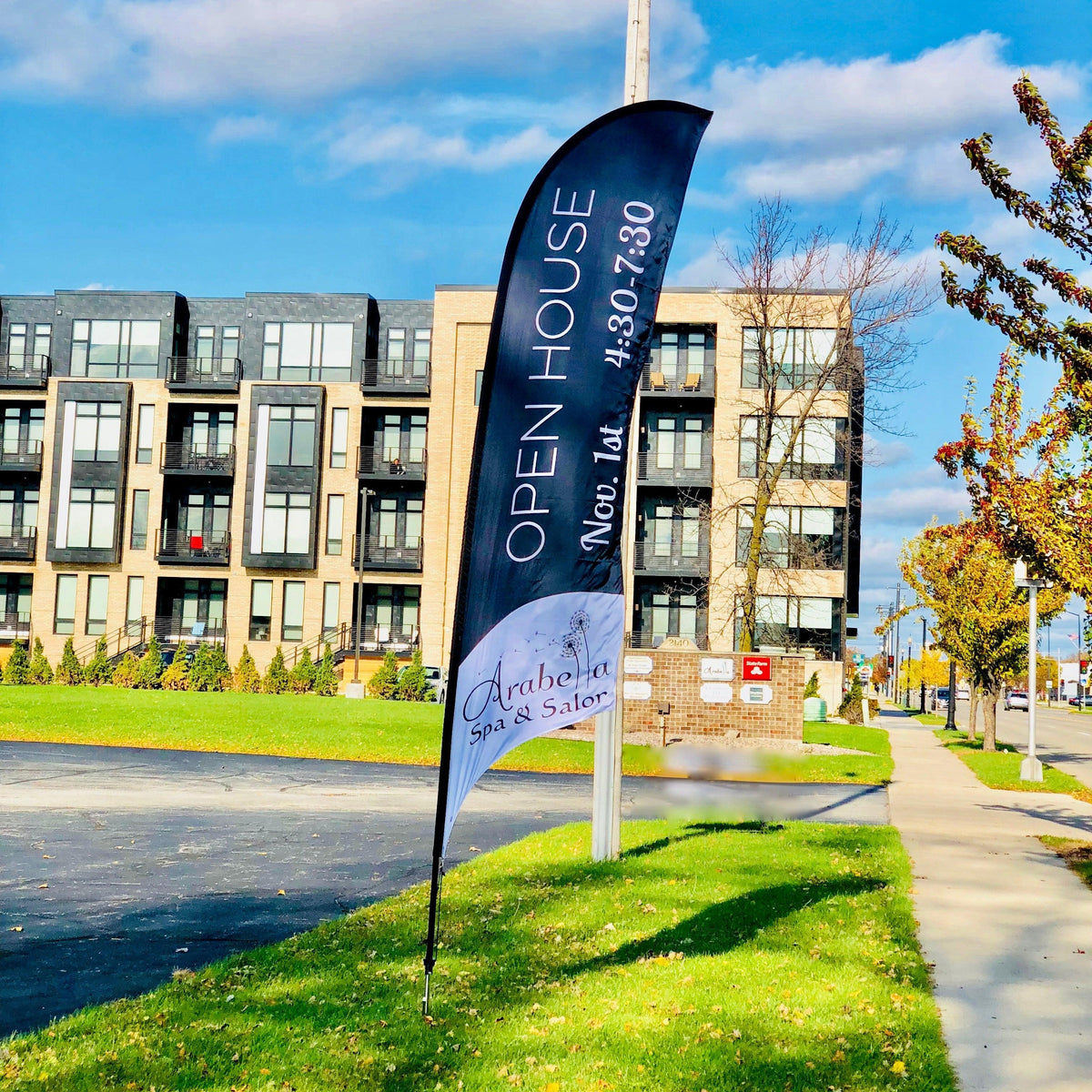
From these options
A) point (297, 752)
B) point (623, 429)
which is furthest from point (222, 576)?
point (623, 429)

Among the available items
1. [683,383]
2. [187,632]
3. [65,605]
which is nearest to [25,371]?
[65,605]

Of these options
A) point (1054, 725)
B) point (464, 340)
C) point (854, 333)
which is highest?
point (464, 340)

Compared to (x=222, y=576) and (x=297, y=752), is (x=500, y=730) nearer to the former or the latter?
(x=297, y=752)

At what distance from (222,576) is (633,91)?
138 feet

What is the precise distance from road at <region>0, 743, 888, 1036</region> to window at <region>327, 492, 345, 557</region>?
25.3 meters

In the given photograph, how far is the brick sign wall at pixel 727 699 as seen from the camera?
27.3 m

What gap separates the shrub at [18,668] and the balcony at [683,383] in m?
25.7

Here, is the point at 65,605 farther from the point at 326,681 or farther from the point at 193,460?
the point at 326,681

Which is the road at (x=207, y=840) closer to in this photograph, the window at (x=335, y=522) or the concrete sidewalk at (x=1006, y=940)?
the concrete sidewalk at (x=1006, y=940)

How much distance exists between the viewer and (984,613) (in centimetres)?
3175

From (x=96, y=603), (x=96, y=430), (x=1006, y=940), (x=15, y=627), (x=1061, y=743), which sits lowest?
(x=1061, y=743)

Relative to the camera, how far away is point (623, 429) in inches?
272

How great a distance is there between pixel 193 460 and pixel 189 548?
381 centimetres

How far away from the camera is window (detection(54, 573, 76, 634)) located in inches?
1981
